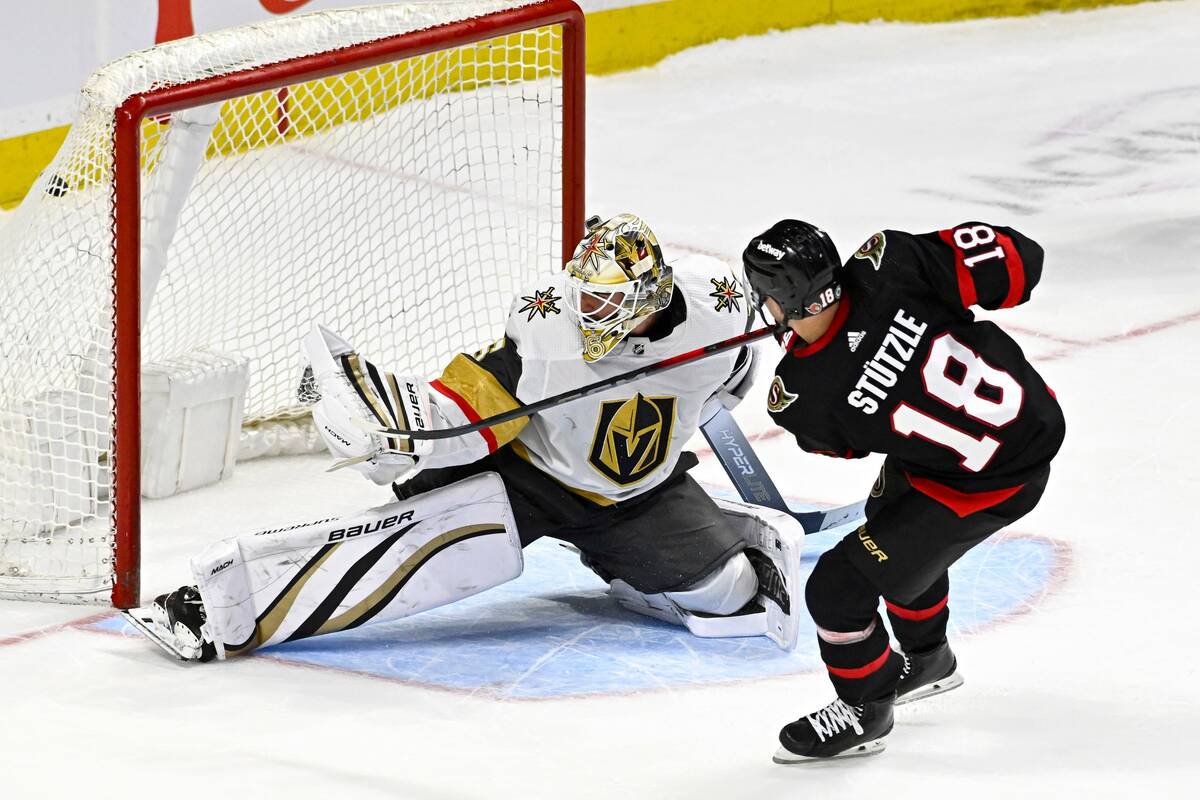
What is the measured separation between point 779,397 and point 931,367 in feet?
0.76

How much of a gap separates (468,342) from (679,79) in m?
3.07

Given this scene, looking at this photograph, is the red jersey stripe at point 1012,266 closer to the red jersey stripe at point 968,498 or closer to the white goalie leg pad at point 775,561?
the red jersey stripe at point 968,498

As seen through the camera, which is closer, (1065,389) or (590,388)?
(590,388)

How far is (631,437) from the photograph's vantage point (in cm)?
328

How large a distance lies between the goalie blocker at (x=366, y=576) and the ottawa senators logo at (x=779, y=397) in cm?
66

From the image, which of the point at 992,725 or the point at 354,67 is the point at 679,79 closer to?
the point at 354,67

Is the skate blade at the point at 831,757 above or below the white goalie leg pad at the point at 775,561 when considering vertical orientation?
below

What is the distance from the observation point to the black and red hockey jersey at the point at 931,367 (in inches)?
104

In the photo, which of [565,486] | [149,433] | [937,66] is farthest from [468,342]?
[937,66]

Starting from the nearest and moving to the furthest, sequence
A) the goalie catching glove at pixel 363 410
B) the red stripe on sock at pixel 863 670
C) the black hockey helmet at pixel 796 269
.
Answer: the black hockey helmet at pixel 796 269 < the red stripe on sock at pixel 863 670 < the goalie catching glove at pixel 363 410

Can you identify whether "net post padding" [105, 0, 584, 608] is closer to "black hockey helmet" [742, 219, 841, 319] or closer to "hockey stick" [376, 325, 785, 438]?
"hockey stick" [376, 325, 785, 438]

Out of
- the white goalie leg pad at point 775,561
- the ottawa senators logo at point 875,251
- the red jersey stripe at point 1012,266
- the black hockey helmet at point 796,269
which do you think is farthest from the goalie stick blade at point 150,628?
the red jersey stripe at point 1012,266

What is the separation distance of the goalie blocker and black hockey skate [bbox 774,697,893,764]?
451mm

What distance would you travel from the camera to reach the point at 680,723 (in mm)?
3004
